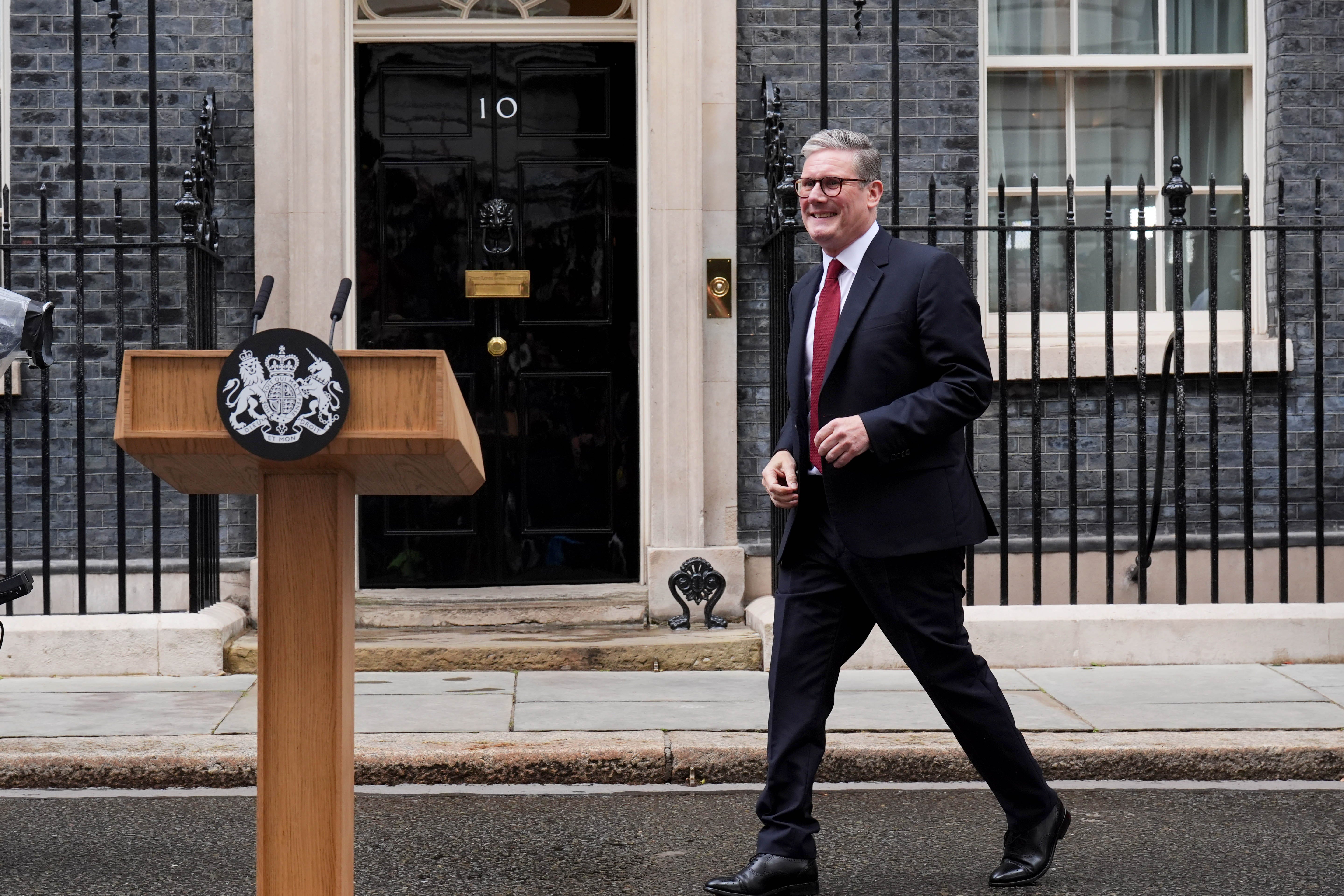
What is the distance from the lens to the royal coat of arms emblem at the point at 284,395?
248 centimetres

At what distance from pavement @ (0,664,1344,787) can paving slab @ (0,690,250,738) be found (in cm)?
1

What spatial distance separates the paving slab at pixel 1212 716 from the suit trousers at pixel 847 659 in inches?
71.6

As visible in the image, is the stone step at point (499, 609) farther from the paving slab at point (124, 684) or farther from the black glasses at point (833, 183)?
the black glasses at point (833, 183)

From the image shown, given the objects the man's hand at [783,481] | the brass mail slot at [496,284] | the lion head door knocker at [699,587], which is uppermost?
the brass mail slot at [496,284]

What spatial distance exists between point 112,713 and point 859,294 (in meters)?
3.57

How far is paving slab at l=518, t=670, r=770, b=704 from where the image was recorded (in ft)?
20.0

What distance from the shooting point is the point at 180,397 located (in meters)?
2.51

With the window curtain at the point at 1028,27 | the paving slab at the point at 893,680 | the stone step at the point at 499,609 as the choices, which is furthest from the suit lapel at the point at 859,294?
the window curtain at the point at 1028,27

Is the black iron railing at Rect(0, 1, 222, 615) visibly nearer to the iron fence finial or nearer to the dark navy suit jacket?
the dark navy suit jacket

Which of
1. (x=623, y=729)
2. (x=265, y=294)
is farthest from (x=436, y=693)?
(x=265, y=294)

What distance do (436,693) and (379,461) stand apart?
382 cm

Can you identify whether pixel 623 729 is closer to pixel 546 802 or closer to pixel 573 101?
pixel 546 802

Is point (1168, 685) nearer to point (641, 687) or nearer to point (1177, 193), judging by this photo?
point (1177, 193)

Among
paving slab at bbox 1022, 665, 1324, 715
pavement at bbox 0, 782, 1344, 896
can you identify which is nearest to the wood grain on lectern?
pavement at bbox 0, 782, 1344, 896
